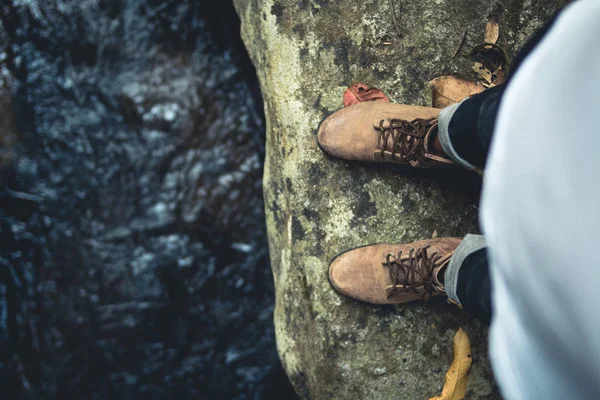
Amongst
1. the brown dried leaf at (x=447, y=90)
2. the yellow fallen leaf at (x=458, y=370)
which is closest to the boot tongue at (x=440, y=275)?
the yellow fallen leaf at (x=458, y=370)

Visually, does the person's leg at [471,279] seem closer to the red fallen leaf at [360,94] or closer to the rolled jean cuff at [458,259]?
the rolled jean cuff at [458,259]

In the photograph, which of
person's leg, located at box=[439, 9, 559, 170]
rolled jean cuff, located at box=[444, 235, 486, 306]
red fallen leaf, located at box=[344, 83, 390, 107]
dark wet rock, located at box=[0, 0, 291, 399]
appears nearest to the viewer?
person's leg, located at box=[439, 9, 559, 170]

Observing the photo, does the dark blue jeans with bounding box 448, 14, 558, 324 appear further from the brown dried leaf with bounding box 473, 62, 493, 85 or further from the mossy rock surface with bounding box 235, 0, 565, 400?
the brown dried leaf with bounding box 473, 62, 493, 85

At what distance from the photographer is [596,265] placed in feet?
1.66

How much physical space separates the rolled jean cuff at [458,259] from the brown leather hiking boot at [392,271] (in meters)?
0.12

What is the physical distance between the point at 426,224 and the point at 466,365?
57 centimetres

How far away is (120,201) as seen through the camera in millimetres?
2104

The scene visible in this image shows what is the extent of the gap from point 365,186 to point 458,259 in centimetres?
50

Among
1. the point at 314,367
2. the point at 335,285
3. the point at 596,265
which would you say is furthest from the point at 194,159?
the point at 596,265

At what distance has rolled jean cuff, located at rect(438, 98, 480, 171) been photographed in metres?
1.22

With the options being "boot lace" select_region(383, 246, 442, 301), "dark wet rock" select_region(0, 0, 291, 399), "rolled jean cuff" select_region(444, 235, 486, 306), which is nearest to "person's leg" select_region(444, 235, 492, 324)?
"rolled jean cuff" select_region(444, 235, 486, 306)

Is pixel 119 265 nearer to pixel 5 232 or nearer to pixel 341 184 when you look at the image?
pixel 5 232

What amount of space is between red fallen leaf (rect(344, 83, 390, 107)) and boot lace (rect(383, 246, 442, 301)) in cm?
58

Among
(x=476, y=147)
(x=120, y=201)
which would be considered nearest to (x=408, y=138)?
(x=476, y=147)
